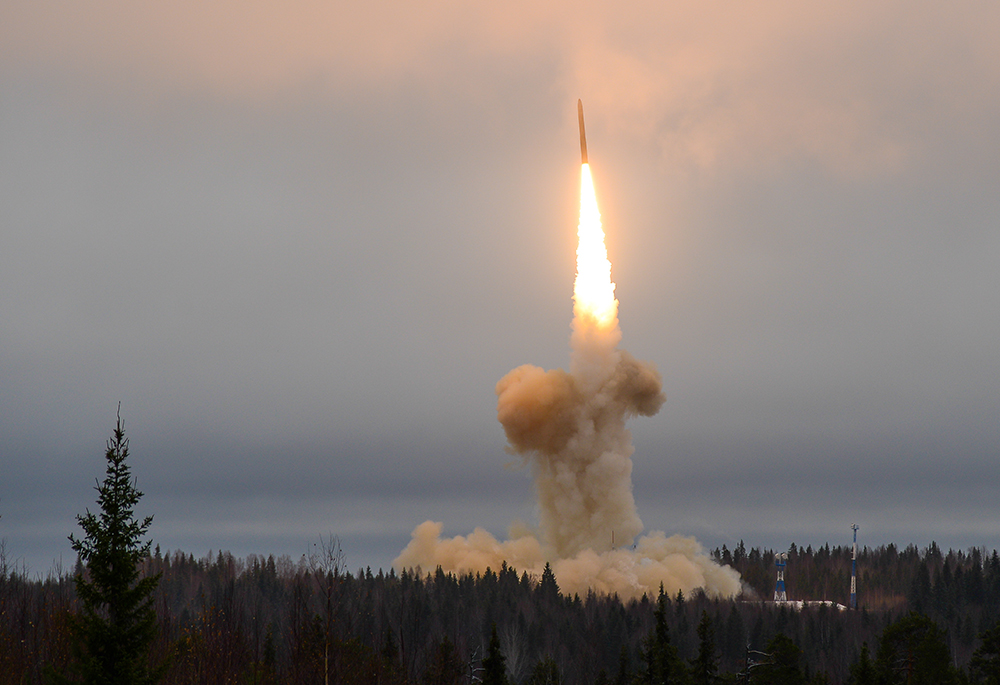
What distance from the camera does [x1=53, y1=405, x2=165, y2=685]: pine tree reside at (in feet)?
122

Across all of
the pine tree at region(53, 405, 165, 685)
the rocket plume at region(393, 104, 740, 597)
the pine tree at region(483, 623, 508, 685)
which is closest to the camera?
the pine tree at region(53, 405, 165, 685)

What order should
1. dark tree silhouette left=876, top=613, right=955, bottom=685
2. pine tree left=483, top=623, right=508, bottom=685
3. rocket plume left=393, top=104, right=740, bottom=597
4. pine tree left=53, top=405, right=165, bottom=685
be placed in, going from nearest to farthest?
pine tree left=53, top=405, right=165, bottom=685, pine tree left=483, top=623, right=508, bottom=685, dark tree silhouette left=876, top=613, right=955, bottom=685, rocket plume left=393, top=104, right=740, bottom=597

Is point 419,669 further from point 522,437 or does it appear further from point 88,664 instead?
point 88,664

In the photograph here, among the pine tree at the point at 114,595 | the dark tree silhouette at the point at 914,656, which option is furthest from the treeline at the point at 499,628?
the pine tree at the point at 114,595

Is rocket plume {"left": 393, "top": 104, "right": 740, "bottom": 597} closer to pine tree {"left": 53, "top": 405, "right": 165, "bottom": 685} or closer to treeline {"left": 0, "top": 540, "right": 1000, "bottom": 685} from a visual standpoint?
treeline {"left": 0, "top": 540, "right": 1000, "bottom": 685}

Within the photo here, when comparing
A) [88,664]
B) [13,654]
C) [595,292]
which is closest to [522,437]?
[595,292]

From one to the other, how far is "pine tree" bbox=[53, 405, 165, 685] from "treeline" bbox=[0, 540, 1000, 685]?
18381 millimetres

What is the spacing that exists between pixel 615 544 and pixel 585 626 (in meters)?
20.1

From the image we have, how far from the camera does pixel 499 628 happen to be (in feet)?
409

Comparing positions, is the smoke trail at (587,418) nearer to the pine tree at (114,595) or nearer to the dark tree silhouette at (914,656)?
the dark tree silhouette at (914,656)

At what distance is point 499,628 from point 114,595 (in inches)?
3557

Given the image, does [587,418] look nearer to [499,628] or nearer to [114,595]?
[499,628]

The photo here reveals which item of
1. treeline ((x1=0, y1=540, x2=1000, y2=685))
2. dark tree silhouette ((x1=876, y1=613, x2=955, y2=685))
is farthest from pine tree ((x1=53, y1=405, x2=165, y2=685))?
dark tree silhouette ((x1=876, y1=613, x2=955, y2=685))

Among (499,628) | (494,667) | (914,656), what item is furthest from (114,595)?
(499,628)
